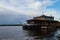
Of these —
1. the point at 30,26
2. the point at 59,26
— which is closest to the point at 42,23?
the point at 30,26

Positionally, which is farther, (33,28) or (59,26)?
(59,26)

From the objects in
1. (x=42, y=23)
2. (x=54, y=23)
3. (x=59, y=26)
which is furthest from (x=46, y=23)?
(x=59, y=26)

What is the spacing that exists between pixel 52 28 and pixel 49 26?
2231mm

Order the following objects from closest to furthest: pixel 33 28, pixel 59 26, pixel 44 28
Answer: pixel 44 28, pixel 33 28, pixel 59 26

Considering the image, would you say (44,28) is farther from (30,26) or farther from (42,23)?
(30,26)

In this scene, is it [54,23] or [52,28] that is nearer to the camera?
[52,28]

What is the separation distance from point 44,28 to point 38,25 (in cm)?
434

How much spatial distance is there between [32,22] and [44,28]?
1159cm

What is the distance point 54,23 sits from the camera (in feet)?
274

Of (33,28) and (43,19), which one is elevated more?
(43,19)

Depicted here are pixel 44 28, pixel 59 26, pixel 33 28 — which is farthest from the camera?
pixel 59 26

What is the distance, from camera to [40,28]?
7531cm

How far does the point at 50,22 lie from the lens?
80.5 meters

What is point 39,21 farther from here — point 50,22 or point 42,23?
point 50,22
